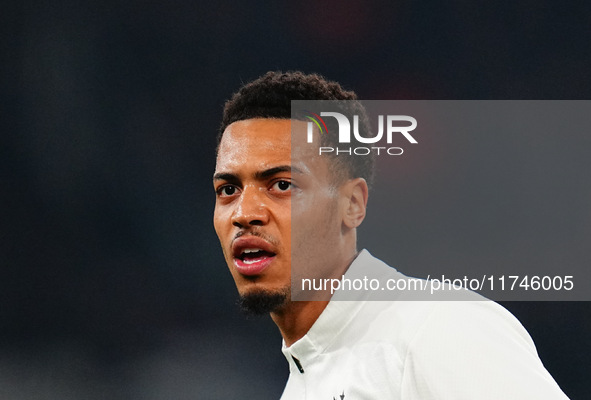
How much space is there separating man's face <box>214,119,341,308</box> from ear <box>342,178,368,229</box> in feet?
0.13

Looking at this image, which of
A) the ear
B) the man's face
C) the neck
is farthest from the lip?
the ear

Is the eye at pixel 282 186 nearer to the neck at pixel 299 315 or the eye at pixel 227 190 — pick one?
the eye at pixel 227 190

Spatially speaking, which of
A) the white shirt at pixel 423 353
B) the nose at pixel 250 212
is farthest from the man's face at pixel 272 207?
the white shirt at pixel 423 353

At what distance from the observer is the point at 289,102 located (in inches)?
77.0

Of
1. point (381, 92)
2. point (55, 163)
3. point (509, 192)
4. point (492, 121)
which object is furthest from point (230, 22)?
point (509, 192)

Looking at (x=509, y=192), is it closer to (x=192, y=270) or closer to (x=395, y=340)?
(x=192, y=270)

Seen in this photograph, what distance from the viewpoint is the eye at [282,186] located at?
5.90 ft

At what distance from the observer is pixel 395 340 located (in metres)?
1.50

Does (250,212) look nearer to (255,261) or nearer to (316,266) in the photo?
(255,261)

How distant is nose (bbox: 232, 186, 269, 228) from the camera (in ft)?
5.77

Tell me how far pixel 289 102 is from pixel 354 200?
1.10 feet

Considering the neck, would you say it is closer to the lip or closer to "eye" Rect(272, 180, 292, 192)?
the lip

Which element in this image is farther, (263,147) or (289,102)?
(289,102)

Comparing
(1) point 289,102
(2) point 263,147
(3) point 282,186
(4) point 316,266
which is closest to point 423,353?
(4) point 316,266
